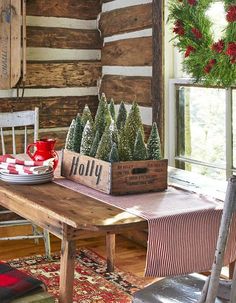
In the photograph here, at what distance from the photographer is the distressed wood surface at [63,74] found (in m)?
4.60

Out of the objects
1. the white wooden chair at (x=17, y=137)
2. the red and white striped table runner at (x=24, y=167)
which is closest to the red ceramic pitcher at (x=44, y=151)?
the red and white striped table runner at (x=24, y=167)

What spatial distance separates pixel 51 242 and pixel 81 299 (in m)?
1.15

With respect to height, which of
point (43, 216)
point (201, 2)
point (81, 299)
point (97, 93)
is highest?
point (201, 2)

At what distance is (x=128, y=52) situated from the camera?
4.33 meters

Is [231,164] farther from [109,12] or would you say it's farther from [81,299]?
[109,12]

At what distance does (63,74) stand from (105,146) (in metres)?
2.33

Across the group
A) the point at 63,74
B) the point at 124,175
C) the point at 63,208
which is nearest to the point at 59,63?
the point at 63,74

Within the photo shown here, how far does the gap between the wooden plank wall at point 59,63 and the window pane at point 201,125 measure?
115 cm

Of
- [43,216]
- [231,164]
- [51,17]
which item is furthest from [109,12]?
[43,216]

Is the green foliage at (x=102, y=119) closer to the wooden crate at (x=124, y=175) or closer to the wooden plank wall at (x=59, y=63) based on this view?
the wooden crate at (x=124, y=175)

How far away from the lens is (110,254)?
376cm

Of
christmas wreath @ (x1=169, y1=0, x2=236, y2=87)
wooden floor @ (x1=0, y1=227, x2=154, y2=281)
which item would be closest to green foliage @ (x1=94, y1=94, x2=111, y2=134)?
christmas wreath @ (x1=169, y1=0, x2=236, y2=87)

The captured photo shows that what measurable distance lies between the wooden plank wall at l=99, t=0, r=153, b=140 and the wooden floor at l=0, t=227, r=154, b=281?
0.88 meters

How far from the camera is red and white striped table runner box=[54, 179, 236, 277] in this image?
6.94ft
